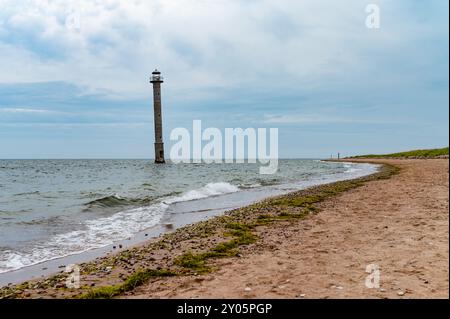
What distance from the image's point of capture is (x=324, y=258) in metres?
8.25

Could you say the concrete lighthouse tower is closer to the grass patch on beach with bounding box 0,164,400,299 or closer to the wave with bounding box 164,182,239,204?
the wave with bounding box 164,182,239,204

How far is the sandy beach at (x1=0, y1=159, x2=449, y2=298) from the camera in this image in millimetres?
6461

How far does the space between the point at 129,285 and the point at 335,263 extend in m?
4.08

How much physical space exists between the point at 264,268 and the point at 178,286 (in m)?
1.79

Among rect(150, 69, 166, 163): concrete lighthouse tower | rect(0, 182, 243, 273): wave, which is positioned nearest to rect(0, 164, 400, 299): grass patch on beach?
rect(0, 182, 243, 273): wave

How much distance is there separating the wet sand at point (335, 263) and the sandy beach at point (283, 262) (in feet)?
0.05

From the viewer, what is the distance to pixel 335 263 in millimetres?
7773

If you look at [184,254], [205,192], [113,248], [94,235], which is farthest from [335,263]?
[205,192]

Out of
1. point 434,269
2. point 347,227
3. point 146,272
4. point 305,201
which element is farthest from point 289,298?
point 305,201

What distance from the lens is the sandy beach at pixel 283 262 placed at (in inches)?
254

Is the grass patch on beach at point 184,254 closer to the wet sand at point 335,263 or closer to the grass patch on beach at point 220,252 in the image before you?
the grass patch on beach at point 220,252

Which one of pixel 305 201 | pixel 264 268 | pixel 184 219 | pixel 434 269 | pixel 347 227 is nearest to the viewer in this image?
pixel 434 269
